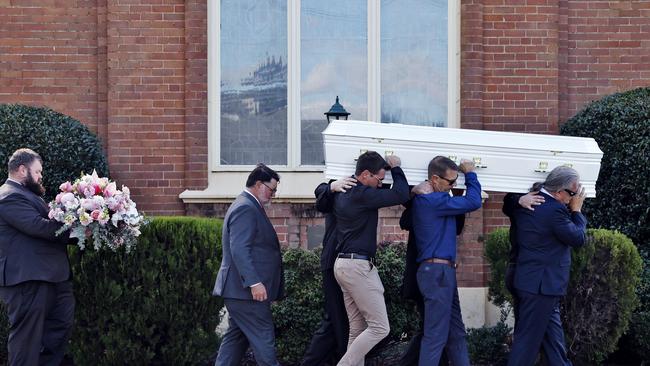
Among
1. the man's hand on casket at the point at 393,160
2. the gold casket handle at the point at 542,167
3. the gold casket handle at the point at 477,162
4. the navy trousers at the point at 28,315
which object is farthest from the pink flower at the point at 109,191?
the gold casket handle at the point at 542,167

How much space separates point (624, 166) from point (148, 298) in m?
4.79

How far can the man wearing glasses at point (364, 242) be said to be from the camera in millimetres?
7383

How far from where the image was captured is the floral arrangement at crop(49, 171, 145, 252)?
7.32 metres

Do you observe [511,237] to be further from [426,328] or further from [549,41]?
[549,41]

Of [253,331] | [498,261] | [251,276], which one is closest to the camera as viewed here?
[251,276]

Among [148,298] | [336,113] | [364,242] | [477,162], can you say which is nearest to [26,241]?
[148,298]

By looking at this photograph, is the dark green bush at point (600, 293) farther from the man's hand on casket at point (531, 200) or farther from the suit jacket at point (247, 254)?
the suit jacket at point (247, 254)

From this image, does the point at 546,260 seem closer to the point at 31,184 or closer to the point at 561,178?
the point at 561,178

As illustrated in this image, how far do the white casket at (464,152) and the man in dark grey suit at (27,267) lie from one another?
86.5 inches

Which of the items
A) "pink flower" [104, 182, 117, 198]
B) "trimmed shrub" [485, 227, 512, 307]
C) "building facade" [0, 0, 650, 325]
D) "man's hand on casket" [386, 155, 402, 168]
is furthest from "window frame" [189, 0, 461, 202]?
"man's hand on casket" [386, 155, 402, 168]

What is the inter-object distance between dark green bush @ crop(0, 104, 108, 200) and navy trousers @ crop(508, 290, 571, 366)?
4660mm

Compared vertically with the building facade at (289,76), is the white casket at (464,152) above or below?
below

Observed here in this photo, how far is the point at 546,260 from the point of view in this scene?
7484 mm

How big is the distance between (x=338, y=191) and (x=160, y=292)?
1714mm
